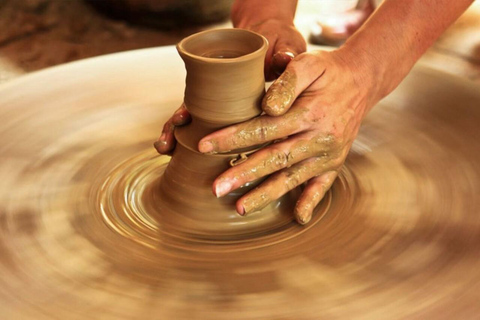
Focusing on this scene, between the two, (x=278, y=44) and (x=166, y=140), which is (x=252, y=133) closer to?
(x=166, y=140)

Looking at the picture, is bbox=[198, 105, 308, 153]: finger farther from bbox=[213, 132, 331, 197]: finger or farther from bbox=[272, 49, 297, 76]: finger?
bbox=[272, 49, 297, 76]: finger

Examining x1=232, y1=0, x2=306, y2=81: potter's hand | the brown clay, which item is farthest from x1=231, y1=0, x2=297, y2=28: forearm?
the brown clay

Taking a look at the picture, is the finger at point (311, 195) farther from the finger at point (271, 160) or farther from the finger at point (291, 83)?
the finger at point (291, 83)

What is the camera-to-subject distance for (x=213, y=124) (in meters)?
1.01

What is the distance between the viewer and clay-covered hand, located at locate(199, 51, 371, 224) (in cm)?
100

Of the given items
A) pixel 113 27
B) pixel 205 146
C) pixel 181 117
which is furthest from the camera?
pixel 113 27

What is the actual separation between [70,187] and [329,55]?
1.74ft

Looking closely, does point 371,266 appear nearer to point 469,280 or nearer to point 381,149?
point 469,280

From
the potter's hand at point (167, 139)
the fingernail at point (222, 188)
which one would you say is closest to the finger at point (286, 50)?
the potter's hand at point (167, 139)

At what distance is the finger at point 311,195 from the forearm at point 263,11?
43 centimetres

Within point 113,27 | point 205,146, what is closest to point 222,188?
point 205,146

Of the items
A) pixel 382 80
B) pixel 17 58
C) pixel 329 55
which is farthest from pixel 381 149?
pixel 17 58

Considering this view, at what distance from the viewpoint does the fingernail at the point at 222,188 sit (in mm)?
1004

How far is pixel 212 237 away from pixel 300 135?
221 millimetres
